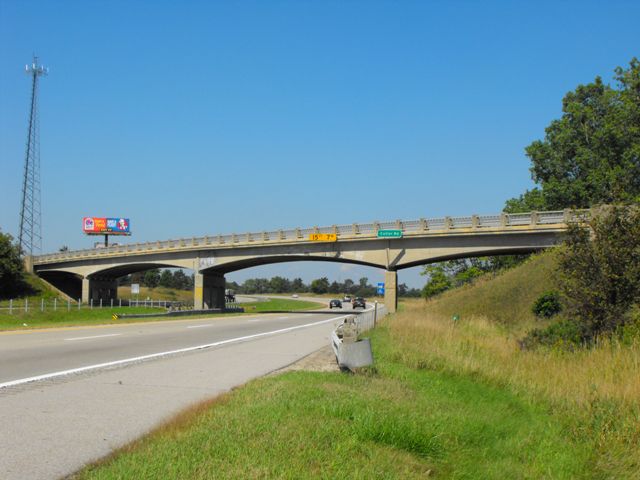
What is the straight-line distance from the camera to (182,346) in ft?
59.1

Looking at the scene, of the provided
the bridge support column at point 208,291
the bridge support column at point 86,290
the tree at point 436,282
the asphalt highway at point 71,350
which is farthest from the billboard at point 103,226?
the asphalt highway at point 71,350

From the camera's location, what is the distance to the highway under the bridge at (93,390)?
19.7 feet

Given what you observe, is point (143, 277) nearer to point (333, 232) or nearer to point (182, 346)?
point (333, 232)

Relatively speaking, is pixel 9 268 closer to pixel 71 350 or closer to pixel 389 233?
pixel 389 233

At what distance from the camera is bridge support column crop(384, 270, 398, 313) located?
50.8 metres

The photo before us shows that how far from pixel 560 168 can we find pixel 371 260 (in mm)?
21834

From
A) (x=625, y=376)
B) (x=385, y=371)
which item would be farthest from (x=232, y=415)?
(x=625, y=376)

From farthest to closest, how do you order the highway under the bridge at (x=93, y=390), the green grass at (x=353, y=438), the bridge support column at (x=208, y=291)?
the bridge support column at (x=208, y=291), the highway under the bridge at (x=93, y=390), the green grass at (x=353, y=438)

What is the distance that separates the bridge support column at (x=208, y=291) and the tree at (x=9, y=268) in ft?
80.7

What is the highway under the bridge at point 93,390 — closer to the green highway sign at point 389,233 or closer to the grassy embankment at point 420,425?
the grassy embankment at point 420,425

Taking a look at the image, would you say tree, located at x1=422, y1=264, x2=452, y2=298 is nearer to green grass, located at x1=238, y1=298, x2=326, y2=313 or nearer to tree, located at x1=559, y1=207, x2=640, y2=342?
green grass, located at x1=238, y1=298, x2=326, y2=313

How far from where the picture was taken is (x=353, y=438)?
6.16 metres

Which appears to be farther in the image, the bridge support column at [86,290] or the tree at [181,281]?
the tree at [181,281]

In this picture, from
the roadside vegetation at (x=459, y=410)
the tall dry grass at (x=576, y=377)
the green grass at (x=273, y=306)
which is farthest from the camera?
the green grass at (x=273, y=306)
